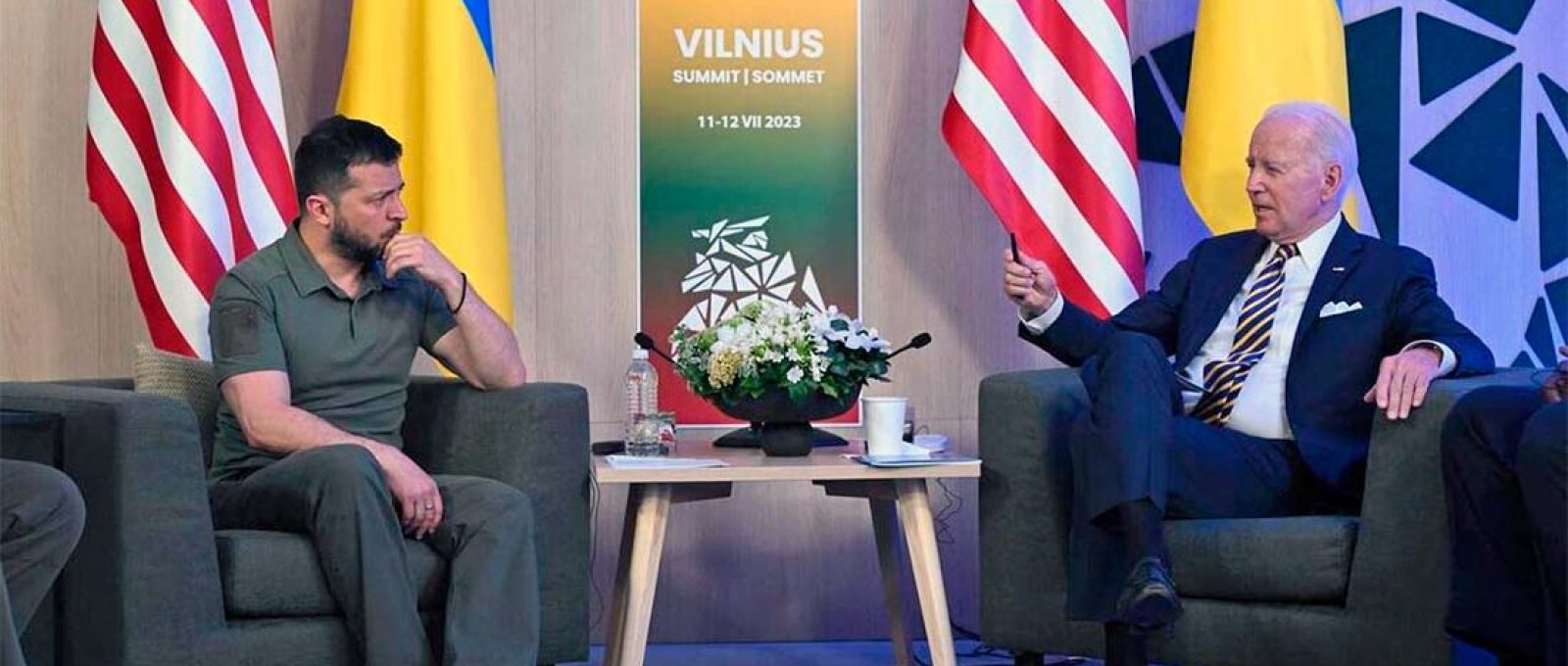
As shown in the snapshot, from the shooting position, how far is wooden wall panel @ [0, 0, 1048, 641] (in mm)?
4434

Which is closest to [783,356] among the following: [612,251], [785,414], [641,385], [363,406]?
[785,414]

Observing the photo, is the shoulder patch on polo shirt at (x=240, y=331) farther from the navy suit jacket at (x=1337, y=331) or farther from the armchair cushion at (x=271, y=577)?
the navy suit jacket at (x=1337, y=331)

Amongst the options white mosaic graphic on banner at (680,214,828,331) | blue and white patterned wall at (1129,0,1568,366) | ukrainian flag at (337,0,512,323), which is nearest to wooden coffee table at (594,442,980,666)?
ukrainian flag at (337,0,512,323)

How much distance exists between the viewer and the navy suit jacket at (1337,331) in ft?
11.4

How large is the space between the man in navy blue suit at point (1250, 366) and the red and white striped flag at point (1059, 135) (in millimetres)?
269

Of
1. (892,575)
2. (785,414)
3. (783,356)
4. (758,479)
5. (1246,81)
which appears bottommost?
(892,575)

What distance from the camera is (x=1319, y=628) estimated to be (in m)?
3.28

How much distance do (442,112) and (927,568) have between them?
4.99ft

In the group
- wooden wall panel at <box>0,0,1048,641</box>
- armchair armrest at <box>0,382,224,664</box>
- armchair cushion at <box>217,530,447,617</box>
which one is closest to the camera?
armchair armrest at <box>0,382,224,664</box>

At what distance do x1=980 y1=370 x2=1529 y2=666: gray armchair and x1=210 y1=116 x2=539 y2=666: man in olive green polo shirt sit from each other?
0.94m

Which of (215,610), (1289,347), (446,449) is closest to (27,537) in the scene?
(215,610)

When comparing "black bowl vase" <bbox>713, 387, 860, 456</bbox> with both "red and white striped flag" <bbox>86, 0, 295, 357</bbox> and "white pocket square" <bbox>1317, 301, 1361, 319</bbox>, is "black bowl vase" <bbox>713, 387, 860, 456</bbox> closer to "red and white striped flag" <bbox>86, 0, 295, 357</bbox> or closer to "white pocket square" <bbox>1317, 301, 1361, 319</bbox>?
"white pocket square" <bbox>1317, 301, 1361, 319</bbox>

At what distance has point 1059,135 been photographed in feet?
13.9

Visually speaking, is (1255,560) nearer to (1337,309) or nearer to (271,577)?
(1337,309)
